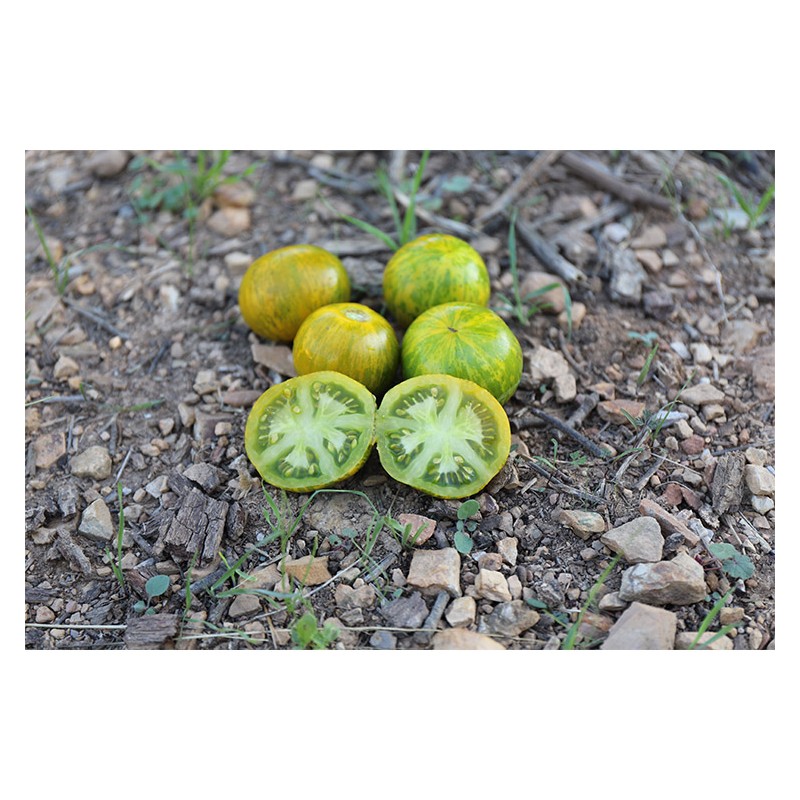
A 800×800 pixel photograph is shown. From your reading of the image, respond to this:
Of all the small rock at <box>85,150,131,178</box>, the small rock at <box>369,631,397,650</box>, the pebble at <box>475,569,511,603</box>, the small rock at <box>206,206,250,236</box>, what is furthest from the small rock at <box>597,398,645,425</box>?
the small rock at <box>85,150,131,178</box>

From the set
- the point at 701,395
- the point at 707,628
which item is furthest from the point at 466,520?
the point at 701,395

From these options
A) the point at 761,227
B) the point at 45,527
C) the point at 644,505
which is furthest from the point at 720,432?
the point at 45,527

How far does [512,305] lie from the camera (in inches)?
175

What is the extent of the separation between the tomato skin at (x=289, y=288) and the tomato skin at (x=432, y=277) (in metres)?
0.27

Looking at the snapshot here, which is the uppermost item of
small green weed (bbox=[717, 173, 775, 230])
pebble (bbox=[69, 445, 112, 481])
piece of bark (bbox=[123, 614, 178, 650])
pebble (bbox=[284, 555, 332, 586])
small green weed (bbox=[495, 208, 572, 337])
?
small green weed (bbox=[717, 173, 775, 230])

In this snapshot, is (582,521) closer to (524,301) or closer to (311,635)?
(311,635)

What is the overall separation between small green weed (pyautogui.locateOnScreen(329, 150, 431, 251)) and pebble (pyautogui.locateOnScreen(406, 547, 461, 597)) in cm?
198

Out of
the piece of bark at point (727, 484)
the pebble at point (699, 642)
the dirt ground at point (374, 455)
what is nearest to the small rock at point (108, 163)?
the dirt ground at point (374, 455)

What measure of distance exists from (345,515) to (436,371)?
703 millimetres

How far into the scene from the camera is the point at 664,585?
3180 millimetres

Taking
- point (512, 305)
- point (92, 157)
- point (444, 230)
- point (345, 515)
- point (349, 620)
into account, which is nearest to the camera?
point (349, 620)

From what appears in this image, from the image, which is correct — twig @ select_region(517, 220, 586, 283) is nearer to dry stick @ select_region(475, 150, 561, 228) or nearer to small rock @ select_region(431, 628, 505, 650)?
dry stick @ select_region(475, 150, 561, 228)

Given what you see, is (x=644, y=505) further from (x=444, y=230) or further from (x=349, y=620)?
(x=444, y=230)

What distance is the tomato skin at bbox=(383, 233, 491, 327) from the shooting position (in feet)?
13.0
